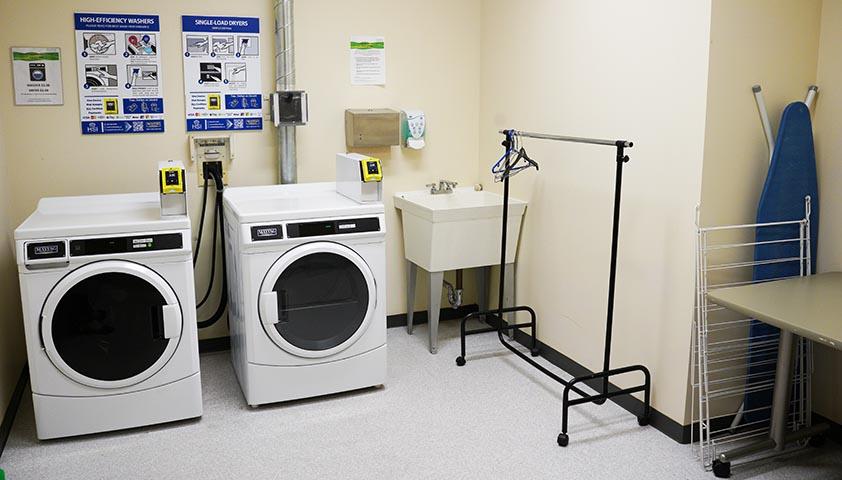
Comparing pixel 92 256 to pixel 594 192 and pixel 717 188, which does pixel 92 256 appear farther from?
pixel 717 188

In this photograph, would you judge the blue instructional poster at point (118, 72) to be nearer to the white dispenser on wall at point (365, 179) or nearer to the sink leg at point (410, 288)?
the white dispenser on wall at point (365, 179)

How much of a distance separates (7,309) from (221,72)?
1.58m

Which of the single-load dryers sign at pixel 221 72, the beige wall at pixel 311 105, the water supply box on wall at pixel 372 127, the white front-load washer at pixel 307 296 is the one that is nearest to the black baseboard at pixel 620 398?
the beige wall at pixel 311 105

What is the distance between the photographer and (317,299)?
3.54 m

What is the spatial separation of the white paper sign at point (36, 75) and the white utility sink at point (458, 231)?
1.93 metres

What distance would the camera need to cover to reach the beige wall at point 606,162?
3078 millimetres

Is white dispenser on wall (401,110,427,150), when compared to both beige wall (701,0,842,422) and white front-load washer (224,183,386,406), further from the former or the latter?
beige wall (701,0,842,422)

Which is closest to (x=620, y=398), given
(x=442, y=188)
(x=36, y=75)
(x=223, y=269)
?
(x=442, y=188)

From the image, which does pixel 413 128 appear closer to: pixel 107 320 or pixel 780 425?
pixel 107 320

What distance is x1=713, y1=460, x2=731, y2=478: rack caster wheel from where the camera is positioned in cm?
290

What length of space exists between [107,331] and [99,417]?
387mm

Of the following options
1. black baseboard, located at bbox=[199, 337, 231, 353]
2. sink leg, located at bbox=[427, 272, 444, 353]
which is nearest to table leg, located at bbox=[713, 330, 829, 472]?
sink leg, located at bbox=[427, 272, 444, 353]

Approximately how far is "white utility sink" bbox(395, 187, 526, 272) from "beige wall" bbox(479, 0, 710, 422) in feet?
0.44

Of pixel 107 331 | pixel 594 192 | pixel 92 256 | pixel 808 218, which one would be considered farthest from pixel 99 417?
pixel 808 218
